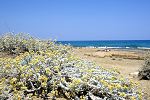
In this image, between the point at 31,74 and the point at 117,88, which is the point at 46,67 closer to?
the point at 31,74

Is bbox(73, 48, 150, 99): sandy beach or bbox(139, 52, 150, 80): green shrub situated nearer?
bbox(73, 48, 150, 99): sandy beach

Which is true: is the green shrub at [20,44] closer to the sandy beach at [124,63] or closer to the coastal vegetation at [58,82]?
the sandy beach at [124,63]

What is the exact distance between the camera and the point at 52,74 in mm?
6371

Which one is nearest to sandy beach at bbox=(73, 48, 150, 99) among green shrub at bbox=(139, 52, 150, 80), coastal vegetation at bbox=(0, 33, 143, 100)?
green shrub at bbox=(139, 52, 150, 80)

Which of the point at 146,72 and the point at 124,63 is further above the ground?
the point at 146,72

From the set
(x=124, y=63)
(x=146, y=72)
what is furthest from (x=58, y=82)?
(x=124, y=63)

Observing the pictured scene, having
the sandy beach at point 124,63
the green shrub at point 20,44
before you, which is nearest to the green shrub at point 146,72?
the sandy beach at point 124,63

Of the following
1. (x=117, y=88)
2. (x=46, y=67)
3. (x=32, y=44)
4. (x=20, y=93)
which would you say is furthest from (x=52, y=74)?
(x=32, y=44)

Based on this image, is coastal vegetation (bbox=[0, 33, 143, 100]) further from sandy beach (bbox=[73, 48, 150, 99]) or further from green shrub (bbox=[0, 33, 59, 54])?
green shrub (bbox=[0, 33, 59, 54])

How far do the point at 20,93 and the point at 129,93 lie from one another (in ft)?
6.72

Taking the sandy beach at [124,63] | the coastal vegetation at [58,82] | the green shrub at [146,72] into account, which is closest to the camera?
the coastal vegetation at [58,82]

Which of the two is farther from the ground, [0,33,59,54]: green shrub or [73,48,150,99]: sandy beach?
[0,33,59,54]: green shrub

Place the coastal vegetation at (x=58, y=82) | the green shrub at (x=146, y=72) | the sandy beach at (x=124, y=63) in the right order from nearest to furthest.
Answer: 1. the coastal vegetation at (x=58, y=82)
2. the sandy beach at (x=124, y=63)
3. the green shrub at (x=146, y=72)

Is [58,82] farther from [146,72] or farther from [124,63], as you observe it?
[124,63]
